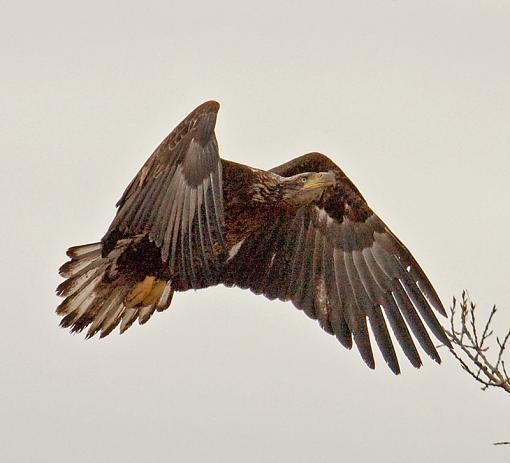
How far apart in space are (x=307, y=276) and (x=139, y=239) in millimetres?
1626

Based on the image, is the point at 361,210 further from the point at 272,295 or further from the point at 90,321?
the point at 90,321

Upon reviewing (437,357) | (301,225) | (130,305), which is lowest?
(437,357)

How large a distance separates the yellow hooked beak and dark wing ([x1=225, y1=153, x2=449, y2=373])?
16.5 inches

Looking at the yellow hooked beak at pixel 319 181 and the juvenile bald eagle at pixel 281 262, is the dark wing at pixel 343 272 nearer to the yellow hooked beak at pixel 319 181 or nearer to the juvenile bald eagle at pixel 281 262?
the juvenile bald eagle at pixel 281 262

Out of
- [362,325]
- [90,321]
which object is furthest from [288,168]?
[90,321]

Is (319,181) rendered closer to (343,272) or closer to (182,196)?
(343,272)

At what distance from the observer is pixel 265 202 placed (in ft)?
26.5

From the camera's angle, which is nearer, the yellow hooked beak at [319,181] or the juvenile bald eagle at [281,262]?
the juvenile bald eagle at [281,262]

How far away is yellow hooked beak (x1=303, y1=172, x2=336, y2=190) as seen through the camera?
8242mm

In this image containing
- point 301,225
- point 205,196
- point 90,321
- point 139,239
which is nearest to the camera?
point 205,196

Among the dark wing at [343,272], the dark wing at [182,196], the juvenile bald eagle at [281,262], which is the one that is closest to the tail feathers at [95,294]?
the juvenile bald eagle at [281,262]

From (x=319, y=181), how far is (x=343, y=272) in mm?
978

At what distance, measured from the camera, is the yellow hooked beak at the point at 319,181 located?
824 centimetres

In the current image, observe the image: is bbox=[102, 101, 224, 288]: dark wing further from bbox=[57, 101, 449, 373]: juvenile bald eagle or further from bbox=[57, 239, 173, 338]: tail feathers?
bbox=[57, 239, 173, 338]: tail feathers
